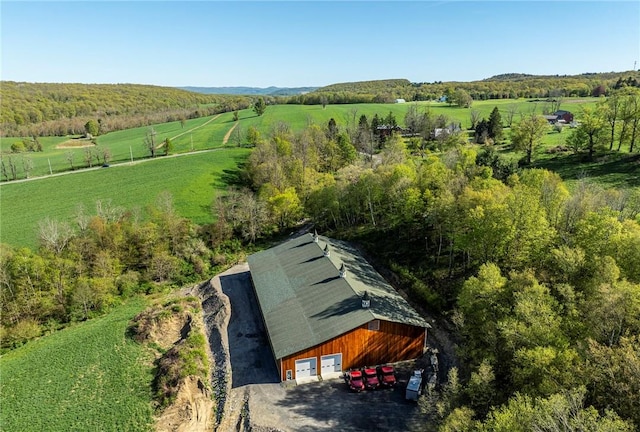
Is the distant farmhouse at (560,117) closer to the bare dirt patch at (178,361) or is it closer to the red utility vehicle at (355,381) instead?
the red utility vehicle at (355,381)

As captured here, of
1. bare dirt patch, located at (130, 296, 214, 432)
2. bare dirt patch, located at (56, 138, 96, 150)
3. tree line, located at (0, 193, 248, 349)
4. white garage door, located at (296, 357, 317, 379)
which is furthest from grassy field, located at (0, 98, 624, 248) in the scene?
white garage door, located at (296, 357, 317, 379)

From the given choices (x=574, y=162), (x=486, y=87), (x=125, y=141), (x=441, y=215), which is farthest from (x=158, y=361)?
(x=486, y=87)

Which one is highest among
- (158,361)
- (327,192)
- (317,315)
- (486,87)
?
(486,87)

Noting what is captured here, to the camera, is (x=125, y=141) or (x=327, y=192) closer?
(x=327, y=192)

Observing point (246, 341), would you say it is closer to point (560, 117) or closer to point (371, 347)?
point (371, 347)

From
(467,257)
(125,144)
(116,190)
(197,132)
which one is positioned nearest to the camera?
(467,257)

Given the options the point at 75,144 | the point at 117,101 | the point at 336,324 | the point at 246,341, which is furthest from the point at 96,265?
the point at 117,101

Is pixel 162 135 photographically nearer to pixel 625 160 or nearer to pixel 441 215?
pixel 441 215
